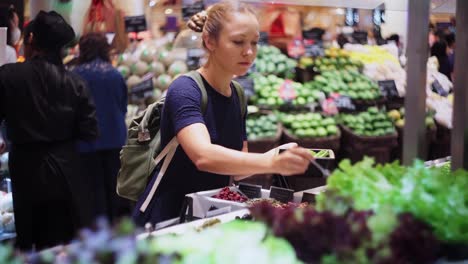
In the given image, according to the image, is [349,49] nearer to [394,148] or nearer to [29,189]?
[394,148]

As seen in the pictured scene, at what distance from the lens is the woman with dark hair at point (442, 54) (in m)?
7.84

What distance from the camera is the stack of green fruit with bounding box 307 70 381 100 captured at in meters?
6.67

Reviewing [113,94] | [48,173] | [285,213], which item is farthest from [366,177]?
[113,94]

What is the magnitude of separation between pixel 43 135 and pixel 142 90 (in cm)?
230

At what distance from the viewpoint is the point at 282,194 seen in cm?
281

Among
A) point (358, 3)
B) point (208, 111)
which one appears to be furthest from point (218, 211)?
point (358, 3)

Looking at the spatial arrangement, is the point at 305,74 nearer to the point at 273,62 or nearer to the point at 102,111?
the point at 273,62

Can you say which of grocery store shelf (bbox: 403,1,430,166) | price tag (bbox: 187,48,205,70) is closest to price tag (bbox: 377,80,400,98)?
price tag (bbox: 187,48,205,70)

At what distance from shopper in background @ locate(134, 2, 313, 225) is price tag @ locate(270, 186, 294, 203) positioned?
213 mm

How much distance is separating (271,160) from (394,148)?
4.79 meters

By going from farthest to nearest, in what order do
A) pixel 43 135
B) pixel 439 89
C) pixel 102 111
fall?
pixel 439 89 → pixel 102 111 → pixel 43 135

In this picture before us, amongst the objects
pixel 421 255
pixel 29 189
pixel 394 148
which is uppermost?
pixel 421 255

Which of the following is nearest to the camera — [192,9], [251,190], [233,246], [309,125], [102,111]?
[233,246]

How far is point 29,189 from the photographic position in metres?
3.93
